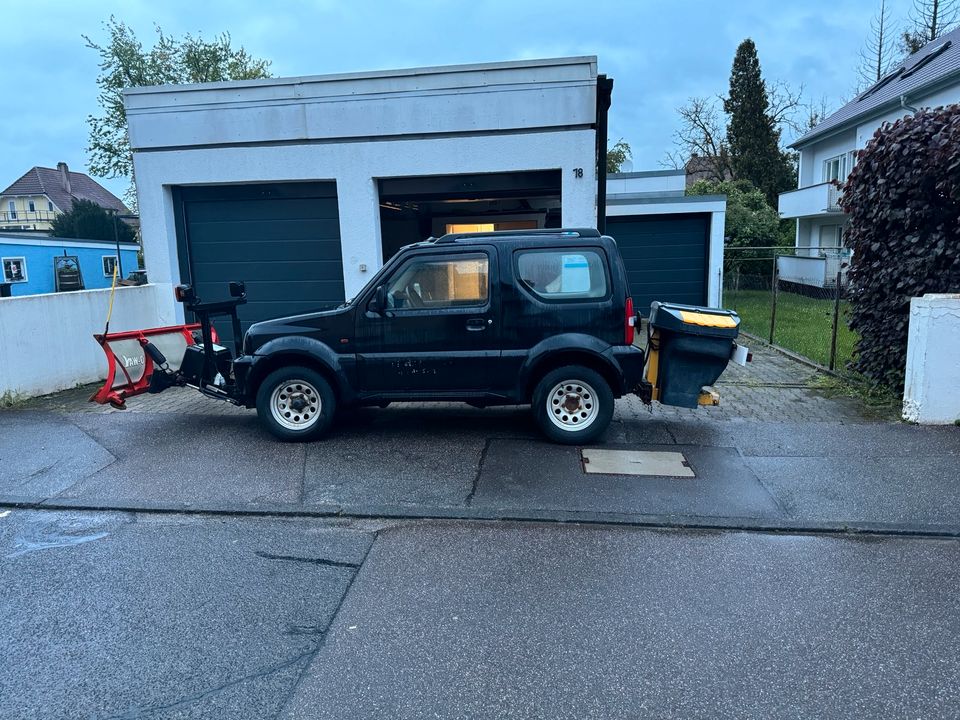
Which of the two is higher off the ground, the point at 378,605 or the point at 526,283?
the point at 526,283

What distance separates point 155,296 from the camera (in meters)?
11.3

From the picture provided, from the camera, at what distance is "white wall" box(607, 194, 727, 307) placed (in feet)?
56.2

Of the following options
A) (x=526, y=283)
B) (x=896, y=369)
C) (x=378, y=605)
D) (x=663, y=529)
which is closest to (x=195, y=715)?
(x=378, y=605)

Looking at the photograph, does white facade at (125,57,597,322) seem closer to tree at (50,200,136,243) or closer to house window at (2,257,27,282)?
house window at (2,257,27,282)

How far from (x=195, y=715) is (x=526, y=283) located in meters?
4.68

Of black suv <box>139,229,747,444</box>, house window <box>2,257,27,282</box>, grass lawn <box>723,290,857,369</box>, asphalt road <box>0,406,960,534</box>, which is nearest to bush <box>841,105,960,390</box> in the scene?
grass lawn <box>723,290,857,369</box>

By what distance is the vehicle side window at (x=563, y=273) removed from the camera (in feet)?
21.9

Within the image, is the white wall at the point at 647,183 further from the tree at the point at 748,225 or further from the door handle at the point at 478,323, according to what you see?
the door handle at the point at 478,323

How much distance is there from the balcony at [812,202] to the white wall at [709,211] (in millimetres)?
9378

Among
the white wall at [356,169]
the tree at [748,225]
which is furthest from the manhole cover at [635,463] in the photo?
the tree at [748,225]

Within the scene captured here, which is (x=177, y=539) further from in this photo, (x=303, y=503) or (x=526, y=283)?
(x=526, y=283)

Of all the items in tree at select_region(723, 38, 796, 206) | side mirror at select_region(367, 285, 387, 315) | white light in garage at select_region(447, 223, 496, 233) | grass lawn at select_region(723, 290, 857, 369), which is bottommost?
grass lawn at select_region(723, 290, 857, 369)

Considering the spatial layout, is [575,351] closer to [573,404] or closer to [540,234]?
[573,404]

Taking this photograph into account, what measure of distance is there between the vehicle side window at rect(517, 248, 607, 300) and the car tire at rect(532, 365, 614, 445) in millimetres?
715
